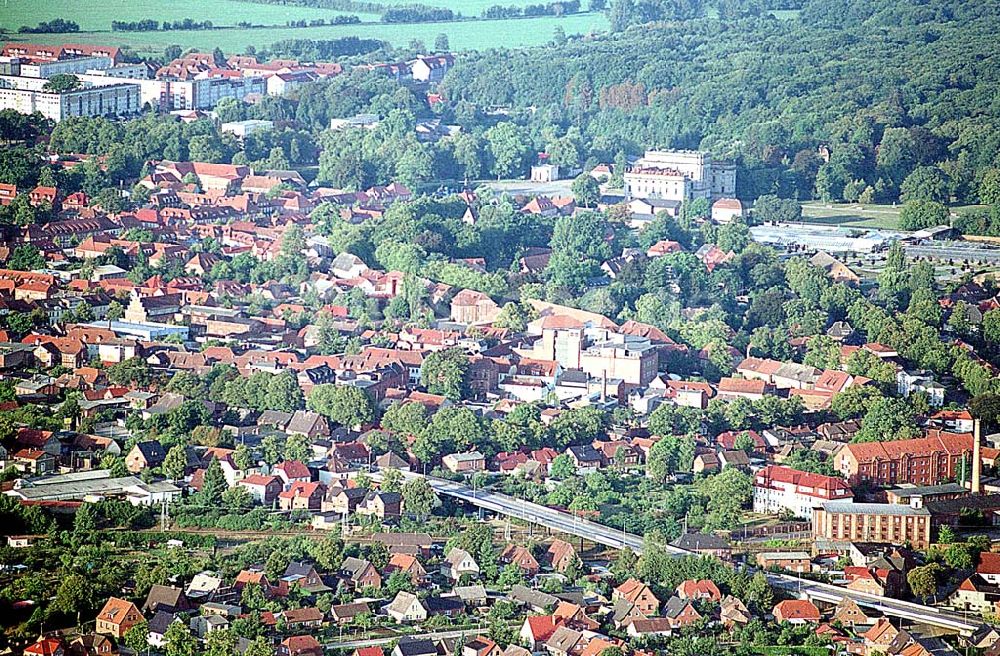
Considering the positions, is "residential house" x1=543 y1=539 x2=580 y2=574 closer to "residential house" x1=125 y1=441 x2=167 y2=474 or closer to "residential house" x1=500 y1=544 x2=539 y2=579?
"residential house" x1=500 y1=544 x2=539 y2=579

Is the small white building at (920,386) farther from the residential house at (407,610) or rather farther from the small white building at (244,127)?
the small white building at (244,127)

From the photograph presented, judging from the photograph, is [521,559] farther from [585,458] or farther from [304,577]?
[585,458]

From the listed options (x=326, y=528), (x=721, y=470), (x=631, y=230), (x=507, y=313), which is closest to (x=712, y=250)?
(x=631, y=230)

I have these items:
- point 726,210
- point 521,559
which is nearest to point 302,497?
point 521,559

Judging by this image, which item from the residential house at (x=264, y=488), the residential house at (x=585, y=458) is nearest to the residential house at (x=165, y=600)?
the residential house at (x=264, y=488)

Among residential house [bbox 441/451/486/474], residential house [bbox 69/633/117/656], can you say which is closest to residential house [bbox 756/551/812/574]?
residential house [bbox 441/451/486/474]

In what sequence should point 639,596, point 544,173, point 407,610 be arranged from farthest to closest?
1. point 544,173
2. point 639,596
3. point 407,610
